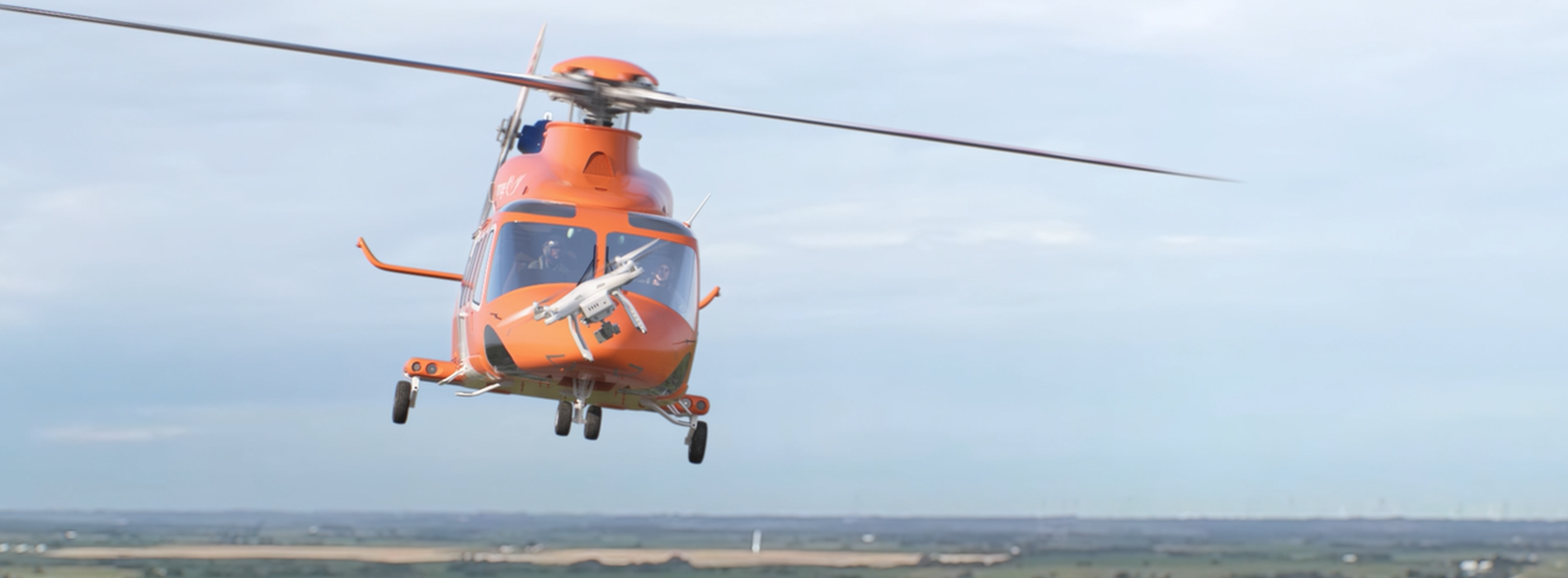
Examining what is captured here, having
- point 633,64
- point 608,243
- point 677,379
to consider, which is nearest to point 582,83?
point 633,64

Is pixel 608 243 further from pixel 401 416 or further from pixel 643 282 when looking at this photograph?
pixel 401 416

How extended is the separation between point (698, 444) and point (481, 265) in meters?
4.48

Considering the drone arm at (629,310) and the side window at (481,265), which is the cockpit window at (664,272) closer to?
the drone arm at (629,310)

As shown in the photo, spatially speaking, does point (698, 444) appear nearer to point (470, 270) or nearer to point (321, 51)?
point (470, 270)

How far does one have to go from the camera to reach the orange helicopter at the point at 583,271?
21.7 meters

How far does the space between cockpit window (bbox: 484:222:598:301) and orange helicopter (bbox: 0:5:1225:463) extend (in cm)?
2

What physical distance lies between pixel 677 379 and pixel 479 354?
2.89 m

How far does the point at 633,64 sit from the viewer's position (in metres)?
25.7

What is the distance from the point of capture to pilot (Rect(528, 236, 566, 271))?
23.0 meters

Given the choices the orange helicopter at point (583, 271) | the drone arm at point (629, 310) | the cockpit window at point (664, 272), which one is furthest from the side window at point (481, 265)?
the drone arm at point (629, 310)

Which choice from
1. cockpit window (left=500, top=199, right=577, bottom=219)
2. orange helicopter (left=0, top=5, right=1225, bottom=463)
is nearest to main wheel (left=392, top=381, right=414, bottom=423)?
orange helicopter (left=0, top=5, right=1225, bottom=463)

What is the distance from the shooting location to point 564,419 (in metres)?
26.7

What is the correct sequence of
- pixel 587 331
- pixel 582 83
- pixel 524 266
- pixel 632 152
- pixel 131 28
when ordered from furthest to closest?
1. pixel 632 152
2. pixel 582 83
3. pixel 524 266
4. pixel 587 331
5. pixel 131 28

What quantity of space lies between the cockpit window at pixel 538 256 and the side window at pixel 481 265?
0.47m
